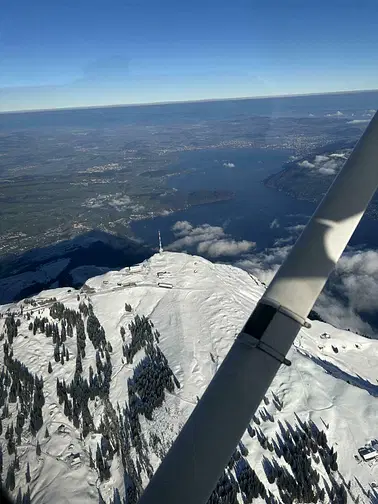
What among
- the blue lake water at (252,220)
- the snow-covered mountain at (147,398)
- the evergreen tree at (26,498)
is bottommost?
the blue lake water at (252,220)

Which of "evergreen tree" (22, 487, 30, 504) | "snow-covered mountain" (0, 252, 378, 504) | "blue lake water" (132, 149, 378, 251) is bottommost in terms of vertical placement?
"blue lake water" (132, 149, 378, 251)

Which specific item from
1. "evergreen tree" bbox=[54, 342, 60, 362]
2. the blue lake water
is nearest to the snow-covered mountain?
"evergreen tree" bbox=[54, 342, 60, 362]

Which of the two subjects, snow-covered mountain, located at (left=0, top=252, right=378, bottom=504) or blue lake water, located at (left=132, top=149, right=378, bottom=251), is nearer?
snow-covered mountain, located at (left=0, top=252, right=378, bottom=504)

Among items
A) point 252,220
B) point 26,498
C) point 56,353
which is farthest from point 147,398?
point 252,220

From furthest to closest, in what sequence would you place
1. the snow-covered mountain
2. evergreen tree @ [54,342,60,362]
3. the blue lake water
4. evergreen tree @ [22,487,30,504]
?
the blue lake water, evergreen tree @ [54,342,60,362], the snow-covered mountain, evergreen tree @ [22,487,30,504]

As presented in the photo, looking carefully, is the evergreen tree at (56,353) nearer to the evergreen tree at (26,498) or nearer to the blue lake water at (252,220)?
the evergreen tree at (26,498)

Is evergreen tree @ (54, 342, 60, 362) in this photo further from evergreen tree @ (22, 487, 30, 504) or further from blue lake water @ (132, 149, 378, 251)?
blue lake water @ (132, 149, 378, 251)

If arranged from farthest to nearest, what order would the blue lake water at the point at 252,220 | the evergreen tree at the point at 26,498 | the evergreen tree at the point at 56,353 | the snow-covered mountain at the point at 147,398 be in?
the blue lake water at the point at 252,220 → the evergreen tree at the point at 56,353 → the snow-covered mountain at the point at 147,398 → the evergreen tree at the point at 26,498

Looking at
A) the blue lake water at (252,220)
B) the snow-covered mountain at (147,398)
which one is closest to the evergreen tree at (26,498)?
the snow-covered mountain at (147,398)

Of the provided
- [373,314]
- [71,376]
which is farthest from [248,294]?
[373,314]
